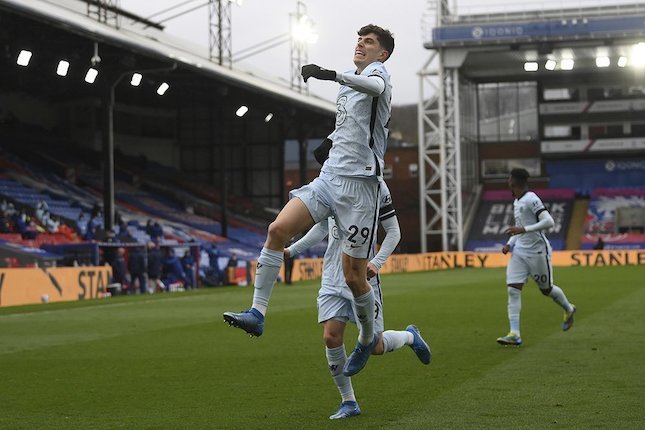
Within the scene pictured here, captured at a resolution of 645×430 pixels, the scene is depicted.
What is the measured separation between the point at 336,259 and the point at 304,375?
9.55ft

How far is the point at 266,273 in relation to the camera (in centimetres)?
764

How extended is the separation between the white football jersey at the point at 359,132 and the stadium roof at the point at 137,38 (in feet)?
77.8

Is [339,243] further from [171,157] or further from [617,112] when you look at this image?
[617,112]

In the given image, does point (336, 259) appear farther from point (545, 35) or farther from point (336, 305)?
point (545, 35)

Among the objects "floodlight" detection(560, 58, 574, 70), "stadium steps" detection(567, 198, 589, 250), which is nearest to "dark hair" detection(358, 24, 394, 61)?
"floodlight" detection(560, 58, 574, 70)

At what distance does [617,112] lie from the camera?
71.3m

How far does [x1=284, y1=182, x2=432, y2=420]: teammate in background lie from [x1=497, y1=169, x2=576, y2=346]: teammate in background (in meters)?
5.59

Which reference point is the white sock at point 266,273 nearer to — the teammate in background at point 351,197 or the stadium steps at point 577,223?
the teammate in background at point 351,197

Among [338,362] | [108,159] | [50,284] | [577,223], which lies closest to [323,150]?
[338,362]

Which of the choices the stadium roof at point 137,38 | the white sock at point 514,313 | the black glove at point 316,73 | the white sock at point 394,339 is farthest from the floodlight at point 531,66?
the black glove at point 316,73

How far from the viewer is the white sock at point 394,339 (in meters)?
8.52

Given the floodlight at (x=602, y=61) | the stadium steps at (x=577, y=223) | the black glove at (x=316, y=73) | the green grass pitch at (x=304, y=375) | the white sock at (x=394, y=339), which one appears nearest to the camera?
the black glove at (x=316, y=73)

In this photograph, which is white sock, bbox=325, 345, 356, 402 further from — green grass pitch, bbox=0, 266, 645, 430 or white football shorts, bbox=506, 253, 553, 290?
white football shorts, bbox=506, 253, 553, 290

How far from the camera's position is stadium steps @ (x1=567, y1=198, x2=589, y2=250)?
222ft
